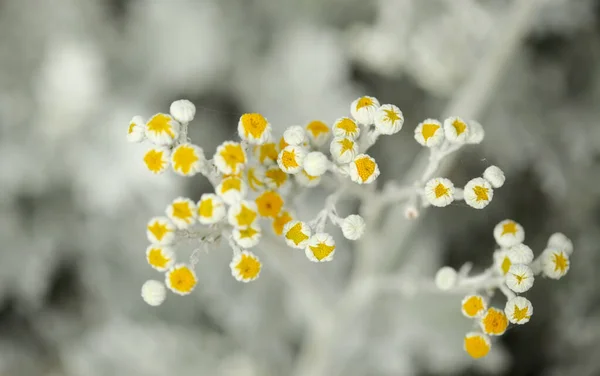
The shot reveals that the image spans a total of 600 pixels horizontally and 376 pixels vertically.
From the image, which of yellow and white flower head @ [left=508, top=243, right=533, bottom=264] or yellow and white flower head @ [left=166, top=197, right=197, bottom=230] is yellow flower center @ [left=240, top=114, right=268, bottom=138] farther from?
yellow and white flower head @ [left=508, top=243, right=533, bottom=264]

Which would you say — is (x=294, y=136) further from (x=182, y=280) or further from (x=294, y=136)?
(x=182, y=280)

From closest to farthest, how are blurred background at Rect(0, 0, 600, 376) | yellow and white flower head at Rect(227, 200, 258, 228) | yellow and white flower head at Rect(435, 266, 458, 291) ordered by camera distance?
1. yellow and white flower head at Rect(227, 200, 258, 228)
2. yellow and white flower head at Rect(435, 266, 458, 291)
3. blurred background at Rect(0, 0, 600, 376)

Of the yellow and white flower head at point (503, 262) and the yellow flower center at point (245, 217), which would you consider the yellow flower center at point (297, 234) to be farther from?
the yellow and white flower head at point (503, 262)

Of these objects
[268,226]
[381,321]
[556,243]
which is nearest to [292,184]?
[268,226]

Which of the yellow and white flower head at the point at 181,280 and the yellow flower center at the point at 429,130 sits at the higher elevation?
the yellow flower center at the point at 429,130

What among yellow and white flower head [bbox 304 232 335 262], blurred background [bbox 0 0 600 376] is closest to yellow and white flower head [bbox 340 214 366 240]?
yellow and white flower head [bbox 304 232 335 262]

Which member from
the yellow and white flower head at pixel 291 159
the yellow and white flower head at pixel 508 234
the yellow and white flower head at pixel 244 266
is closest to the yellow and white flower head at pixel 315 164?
the yellow and white flower head at pixel 291 159
